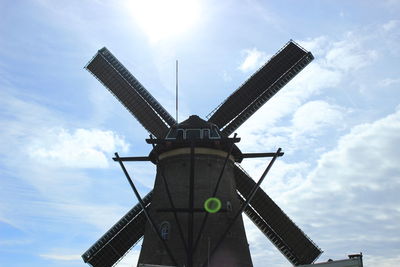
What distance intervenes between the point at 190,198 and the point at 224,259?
3479 mm

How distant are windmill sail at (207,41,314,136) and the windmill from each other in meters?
0.06

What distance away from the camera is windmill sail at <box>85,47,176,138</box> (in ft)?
85.4

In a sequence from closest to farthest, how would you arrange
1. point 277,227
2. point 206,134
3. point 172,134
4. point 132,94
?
point 206,134 → point 172,134 → point 277,227 → point 132,94

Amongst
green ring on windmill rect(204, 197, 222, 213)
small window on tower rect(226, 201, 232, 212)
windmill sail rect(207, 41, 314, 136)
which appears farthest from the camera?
windmill sail rect(207, 41, 314, 136)

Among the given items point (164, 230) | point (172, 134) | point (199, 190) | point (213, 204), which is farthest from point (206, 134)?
point (164, 230)

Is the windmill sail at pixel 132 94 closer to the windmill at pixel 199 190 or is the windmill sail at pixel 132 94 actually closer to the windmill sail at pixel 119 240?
the windmill at pixel 199 190

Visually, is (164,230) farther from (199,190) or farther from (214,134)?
(214,134)

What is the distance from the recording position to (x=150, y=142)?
70.2 ft

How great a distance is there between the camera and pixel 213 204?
68.7ft

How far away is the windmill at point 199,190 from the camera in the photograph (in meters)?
20.2

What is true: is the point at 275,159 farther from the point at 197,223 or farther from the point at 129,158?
the point at 129,158

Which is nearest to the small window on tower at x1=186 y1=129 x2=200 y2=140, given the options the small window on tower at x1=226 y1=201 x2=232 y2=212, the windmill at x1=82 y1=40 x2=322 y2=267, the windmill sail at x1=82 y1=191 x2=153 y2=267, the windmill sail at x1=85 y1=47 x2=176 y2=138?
the windmill at x1=82 y1=40 x2=322 y2=267

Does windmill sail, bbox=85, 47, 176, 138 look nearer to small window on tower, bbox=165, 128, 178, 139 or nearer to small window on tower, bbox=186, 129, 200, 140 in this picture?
small window on tower, bbox=165, 128, 178, 139

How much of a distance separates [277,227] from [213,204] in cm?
612
